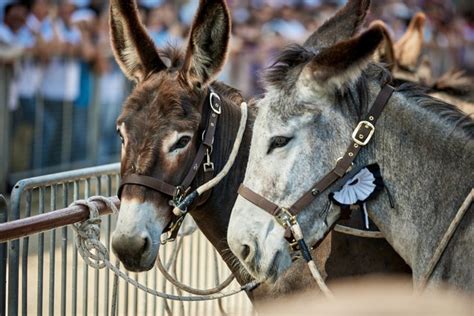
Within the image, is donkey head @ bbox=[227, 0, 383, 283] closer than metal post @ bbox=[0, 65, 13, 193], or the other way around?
donkey head @ bbox=[227, 0, 383, 283]

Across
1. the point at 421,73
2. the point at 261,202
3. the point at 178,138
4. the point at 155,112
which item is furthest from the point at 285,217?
the point at 421,73

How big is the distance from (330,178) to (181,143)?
95 centimetres

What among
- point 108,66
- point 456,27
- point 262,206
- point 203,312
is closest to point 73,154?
point 108,66

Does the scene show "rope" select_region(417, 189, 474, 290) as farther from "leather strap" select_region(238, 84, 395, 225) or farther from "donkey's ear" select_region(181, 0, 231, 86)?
"donkey's ear" select_region(181, 0, 231, 86)

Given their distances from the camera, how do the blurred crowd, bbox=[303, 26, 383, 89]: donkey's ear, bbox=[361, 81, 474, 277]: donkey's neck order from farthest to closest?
the blurred crowd → bbox=[361, 81, 474, 277]: donkey's neck → bbox=[303, 26, 383, 89]: donkey's ear

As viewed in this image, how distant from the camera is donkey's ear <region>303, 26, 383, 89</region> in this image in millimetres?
4277

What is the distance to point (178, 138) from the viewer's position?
510cm

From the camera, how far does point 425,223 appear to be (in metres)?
4.53

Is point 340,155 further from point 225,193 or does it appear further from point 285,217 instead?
point 225,193

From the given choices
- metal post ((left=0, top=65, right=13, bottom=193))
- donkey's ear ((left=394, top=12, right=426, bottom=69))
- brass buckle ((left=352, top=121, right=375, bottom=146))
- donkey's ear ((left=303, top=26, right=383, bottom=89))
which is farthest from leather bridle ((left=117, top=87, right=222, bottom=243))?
metal post ((left=0, top=65, right=13, bottom=193))

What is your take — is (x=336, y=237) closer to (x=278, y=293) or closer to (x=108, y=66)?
(x=278, y=293)

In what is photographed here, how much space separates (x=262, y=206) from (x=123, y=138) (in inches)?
38.6

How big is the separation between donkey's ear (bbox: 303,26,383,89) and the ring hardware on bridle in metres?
0.21

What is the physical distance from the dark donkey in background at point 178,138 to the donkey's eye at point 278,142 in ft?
2.27
